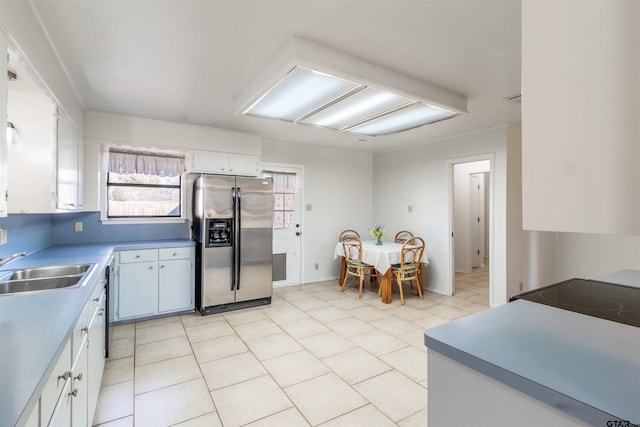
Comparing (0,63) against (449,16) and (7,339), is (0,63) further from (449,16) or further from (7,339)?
(449,16)

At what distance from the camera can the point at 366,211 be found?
6.11 meters

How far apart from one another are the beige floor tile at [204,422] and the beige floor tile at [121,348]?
1.25 m

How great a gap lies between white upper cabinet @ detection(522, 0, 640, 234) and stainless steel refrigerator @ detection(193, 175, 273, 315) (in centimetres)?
361

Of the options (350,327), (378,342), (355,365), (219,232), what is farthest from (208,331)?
(378,342)

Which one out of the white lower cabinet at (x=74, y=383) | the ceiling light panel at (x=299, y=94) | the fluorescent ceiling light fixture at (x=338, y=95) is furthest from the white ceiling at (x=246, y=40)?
the white lower cabinet at (x=74, y=383)

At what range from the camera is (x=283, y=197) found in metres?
5.24

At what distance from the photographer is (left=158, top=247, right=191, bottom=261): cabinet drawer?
12.2 feet

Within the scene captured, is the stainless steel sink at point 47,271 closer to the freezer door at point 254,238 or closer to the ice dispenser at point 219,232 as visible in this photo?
the ice dispenser at point 219,232

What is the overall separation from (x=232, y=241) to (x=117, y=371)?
180 centimetres

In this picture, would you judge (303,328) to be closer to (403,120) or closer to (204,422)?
(204,422)

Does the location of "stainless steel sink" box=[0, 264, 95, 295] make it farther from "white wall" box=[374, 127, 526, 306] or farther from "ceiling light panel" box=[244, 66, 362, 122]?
"white wall" box=[374, 127, 526, 306]

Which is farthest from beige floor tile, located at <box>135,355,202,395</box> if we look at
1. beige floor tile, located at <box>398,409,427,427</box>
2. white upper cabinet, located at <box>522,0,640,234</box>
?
white upper cabinet, located at <box>522,0,640,234</box>

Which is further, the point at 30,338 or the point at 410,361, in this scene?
the point at 410,361

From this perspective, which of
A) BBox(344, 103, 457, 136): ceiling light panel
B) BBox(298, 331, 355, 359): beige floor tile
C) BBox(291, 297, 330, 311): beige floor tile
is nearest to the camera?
BBox(298, 331, 355, 359): beige floor tile
